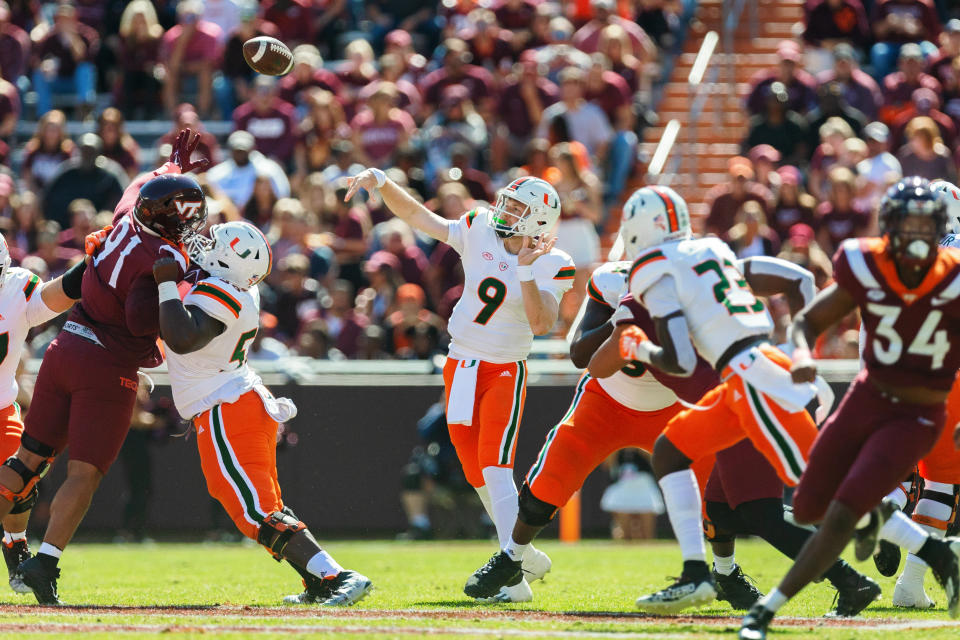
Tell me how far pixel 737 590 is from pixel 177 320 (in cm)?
300

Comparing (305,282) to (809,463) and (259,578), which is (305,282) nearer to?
(259,578)

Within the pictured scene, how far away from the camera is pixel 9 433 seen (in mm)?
7625

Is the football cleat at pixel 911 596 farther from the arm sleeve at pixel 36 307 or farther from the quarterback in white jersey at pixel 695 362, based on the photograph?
the arm sleeve at pixel 36 307

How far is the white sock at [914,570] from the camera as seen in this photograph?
281 inches

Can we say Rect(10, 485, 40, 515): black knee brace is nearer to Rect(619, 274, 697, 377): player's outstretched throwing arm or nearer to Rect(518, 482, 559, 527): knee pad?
Rect(518, 482, 559, 527): knee pad

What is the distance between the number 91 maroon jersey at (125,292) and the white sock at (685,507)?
8.63 ft

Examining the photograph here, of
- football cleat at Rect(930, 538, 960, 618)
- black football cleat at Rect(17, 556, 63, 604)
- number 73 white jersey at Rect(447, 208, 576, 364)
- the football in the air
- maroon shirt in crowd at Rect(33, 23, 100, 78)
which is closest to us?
football cleat at Rect(930, 538, 960, 618)

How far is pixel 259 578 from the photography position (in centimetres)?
926

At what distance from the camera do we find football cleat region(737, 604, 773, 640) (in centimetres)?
560

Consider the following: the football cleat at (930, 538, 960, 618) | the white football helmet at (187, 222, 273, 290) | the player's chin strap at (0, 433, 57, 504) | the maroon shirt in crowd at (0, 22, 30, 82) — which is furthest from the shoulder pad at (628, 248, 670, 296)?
the maroon shirt in crowd at (0, 22, 30, 82)

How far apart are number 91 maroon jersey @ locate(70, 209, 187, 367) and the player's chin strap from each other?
0.60m

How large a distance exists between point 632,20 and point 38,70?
6721 mm

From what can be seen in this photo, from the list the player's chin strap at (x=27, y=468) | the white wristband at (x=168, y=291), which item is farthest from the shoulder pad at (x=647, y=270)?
the player's chin strap at (x=27, y=468)

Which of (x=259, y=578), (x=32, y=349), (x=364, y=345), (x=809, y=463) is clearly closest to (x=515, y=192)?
(x=809, y=463)
